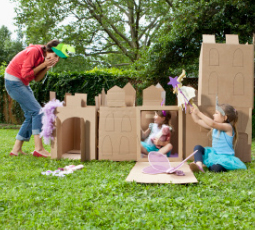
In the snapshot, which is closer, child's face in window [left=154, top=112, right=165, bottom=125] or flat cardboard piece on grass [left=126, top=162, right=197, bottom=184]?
flat cardboard piece on grass [left=126, top=162, right=197, bottom=184]

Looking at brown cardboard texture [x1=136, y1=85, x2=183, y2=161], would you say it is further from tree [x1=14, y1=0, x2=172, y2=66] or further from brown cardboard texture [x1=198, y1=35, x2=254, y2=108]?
tree [x1=14, y1=0, x2=172, y2=66]

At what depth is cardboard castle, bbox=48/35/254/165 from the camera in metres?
3.40

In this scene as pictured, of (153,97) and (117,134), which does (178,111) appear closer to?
(153,97)

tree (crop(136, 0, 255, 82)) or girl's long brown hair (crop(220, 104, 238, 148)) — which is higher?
tree (crop(136, 0, 255, 82))

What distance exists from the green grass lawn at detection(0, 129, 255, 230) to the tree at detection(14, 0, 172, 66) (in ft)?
34.4

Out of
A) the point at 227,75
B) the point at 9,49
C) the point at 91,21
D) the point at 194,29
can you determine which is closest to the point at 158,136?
the point at 227,75

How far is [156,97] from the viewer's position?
3547 mm

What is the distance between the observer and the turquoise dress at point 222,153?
9.86ft

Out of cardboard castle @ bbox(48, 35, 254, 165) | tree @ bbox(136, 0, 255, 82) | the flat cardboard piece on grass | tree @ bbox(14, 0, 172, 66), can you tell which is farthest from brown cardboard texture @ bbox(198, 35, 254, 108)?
tree @ bbox(14, 0, 172, 66)

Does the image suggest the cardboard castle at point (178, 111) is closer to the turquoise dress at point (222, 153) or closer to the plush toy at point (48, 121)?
the plush toy at point (48, 121)

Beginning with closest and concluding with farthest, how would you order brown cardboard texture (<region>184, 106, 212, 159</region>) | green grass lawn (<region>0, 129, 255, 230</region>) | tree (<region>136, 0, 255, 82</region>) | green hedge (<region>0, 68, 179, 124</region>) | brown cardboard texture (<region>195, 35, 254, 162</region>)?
1. green grass lawn (<region>0, 129, 255, 230</region>)
2. brown cardboard texture (<region>195, 35, 254, 162</region>)
3. brown cardboard texture (<region>184, 106, 212, 159</region>)
4. tree (<region>136, 0, 255, 82</region>)
5. green hedge (<region>0, 68, 179, 124</region>)

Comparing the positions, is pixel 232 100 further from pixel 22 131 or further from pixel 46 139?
pixel 22 131

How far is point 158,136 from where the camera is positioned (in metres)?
A: 3.63

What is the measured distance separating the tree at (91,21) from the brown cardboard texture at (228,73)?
9376 mm
